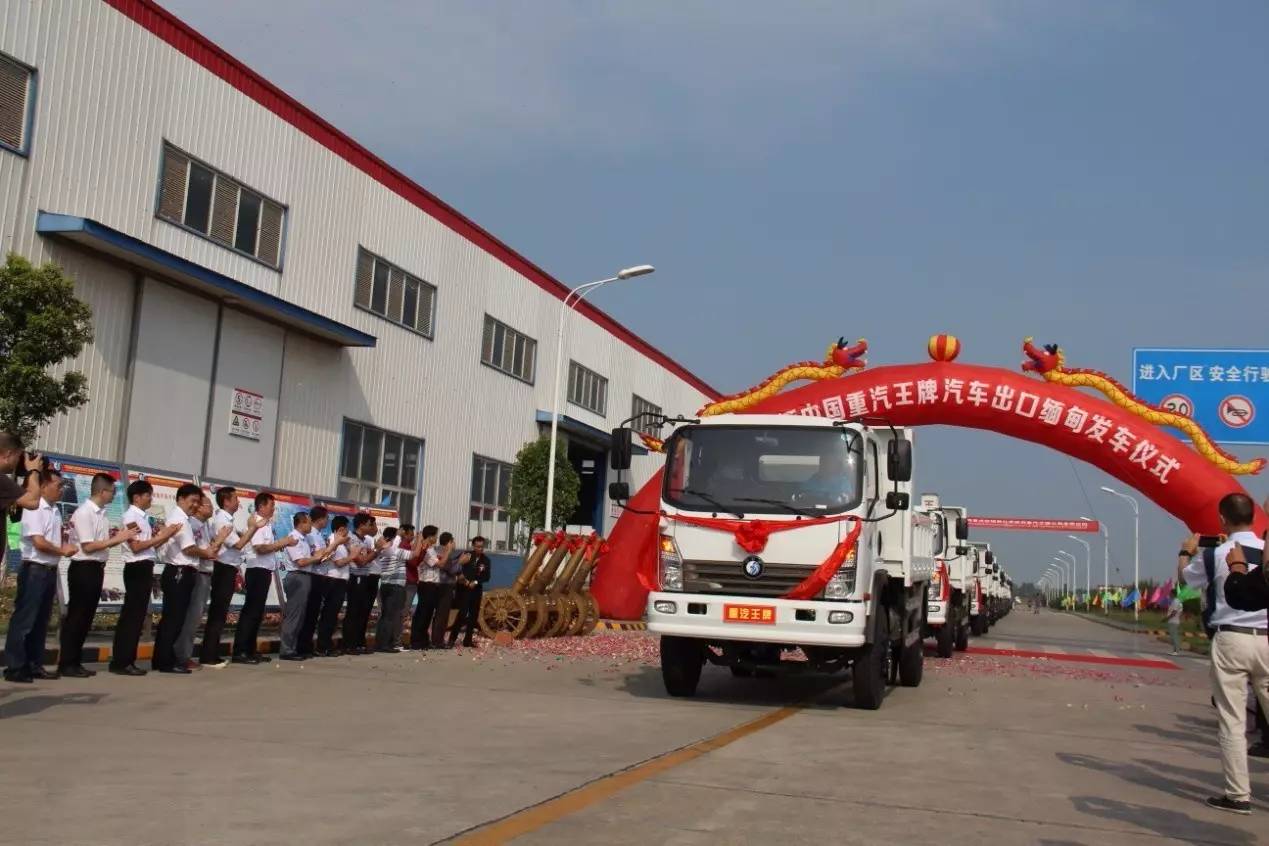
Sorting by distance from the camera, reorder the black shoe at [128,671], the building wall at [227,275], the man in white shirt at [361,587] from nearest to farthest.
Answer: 1. the black shoe at [128,671]
2. the man in white shirt at [361,587]
3. the building wall at [227,275]

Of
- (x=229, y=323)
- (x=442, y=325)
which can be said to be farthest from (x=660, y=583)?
(x=442, y=325)

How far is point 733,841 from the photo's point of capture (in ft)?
18.7

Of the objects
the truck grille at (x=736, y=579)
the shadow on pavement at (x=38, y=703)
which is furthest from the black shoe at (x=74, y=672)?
the truck grille at (x=736, y=579)

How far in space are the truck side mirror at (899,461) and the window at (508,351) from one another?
64.7ft

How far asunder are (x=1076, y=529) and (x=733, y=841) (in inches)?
3475

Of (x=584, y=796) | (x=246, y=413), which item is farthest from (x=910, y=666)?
(x=246, y=413)

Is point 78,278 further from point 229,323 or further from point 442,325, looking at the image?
point 442,325

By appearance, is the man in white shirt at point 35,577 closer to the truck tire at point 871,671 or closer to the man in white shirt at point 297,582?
the man in white shirt at point 297,582

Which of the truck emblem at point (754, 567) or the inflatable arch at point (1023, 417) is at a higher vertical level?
the inflatable arch at point (1023, 417)

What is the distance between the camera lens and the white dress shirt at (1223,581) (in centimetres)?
727

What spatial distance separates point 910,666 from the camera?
1466 cm

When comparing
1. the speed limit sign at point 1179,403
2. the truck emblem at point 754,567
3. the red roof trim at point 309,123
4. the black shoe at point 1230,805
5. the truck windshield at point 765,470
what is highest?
the red roof trim at point 309,123

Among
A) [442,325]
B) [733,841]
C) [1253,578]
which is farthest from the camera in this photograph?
[442,325]

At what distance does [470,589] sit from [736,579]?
6873 millimetres
